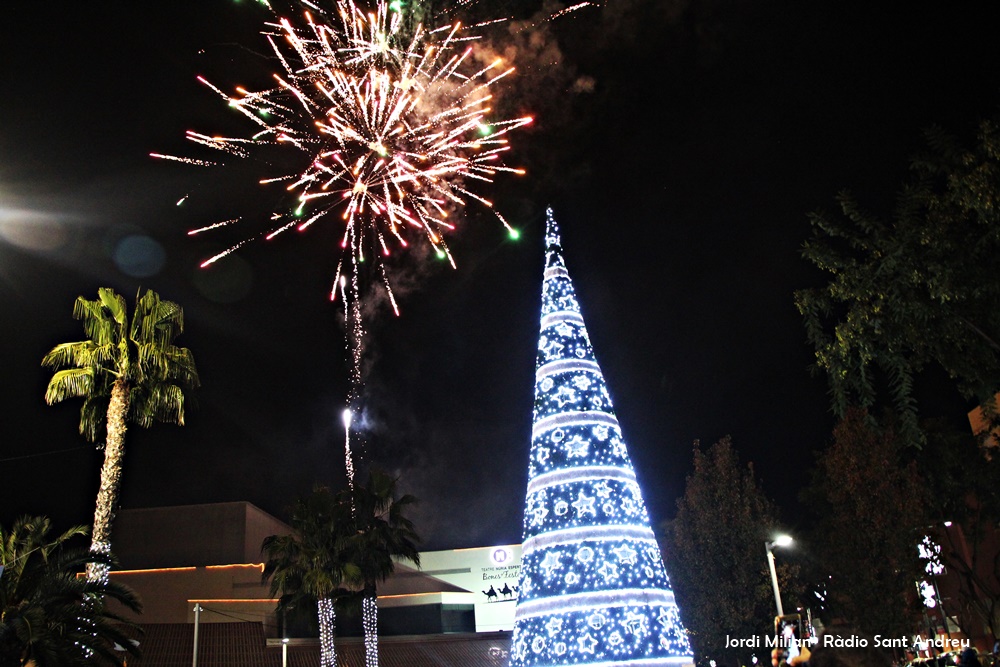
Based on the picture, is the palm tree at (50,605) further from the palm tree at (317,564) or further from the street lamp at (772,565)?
the street lamp at (772,565)

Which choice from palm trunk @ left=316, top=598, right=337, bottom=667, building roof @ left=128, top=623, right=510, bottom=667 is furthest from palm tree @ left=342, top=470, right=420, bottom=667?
building roof @ left=128, top=623, right=510, bottom=667

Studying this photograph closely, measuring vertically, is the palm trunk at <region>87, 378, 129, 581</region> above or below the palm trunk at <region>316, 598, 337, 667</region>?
above

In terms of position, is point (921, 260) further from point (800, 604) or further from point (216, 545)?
point (800, 604)

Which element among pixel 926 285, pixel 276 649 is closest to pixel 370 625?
pixel 276 649

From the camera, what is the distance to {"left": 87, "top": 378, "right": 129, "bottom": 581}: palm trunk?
17.7m

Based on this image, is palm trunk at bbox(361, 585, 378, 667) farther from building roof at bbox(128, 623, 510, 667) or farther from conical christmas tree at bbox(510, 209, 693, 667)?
conical christmas tree at bbox(510, 209, 693, 667)

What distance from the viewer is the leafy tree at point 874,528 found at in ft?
84.2

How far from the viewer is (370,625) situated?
26781 mm

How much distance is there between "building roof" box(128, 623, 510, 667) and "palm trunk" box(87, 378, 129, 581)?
8.24 meters

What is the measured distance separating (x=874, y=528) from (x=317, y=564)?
60.8ft

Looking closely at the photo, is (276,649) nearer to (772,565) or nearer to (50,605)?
(50,605)

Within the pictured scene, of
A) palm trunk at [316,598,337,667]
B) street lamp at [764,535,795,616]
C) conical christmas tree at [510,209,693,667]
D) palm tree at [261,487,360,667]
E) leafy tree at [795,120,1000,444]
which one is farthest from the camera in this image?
palm tree at [261,487,360,667]

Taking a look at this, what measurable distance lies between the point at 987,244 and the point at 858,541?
20575 millimetres

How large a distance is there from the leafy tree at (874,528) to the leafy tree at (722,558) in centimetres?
268
